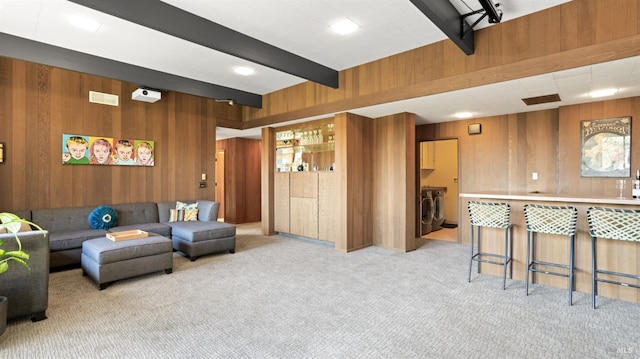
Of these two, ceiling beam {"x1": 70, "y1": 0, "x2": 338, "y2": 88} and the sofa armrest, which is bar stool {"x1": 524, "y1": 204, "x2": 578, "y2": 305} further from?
the sofa armrest

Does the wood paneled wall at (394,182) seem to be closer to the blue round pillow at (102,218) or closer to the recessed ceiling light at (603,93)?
the recessed ceiling light at (603,93)

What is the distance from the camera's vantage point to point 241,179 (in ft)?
27.7

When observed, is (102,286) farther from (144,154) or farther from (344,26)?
(344,26)

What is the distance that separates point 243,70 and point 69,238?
344cm

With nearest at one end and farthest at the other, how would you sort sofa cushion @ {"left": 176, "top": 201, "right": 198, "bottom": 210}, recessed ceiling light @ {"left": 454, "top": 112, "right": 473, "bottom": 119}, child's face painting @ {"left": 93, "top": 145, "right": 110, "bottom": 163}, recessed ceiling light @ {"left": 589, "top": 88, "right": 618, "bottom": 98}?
recessed ceiling light @ {"left": 589, "top": 88, "right": 618, "bottom": 98}
child's face painting @ {"left": 93, "top": 145, "right": 110, "bottom": 163}
recessed ceiling light @ {"left": 454, "top": 112, "right": 473, "bottom": 119}
sofa cushion @ {"left": 176, "top": 201, "right": 198, "bottom": 210}

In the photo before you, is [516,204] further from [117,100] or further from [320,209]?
[117,100]

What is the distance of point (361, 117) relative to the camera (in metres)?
5.62

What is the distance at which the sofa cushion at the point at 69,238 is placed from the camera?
4133mm

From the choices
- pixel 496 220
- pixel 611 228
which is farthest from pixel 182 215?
pixel 611 228

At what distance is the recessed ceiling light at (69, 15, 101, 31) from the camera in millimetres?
3414

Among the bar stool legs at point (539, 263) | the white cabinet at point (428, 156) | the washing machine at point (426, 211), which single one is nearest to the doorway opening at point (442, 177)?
the white cabinet at point (428, 156)

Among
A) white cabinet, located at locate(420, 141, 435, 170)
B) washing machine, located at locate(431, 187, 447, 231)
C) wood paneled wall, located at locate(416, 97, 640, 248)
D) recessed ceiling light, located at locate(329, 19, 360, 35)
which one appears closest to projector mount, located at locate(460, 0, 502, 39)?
recessed ceiling light, located at locate(329, 19, 360, 35)

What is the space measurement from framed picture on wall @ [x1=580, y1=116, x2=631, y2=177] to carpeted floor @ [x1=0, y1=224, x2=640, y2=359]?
2.09 meters

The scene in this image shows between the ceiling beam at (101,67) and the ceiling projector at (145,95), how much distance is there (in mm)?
146
